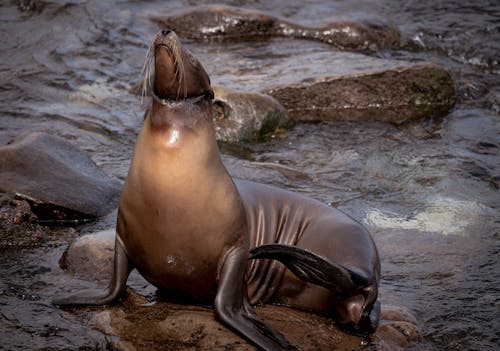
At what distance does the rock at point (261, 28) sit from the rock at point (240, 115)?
4115mm

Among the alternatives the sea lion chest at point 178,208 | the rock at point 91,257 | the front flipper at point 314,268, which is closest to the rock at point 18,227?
the rock at point 91,257

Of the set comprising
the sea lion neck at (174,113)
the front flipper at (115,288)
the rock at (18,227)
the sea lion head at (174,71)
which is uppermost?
the sea lion head at (174,71)

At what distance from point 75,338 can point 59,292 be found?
2.26ft

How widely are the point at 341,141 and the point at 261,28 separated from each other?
14.6 ft

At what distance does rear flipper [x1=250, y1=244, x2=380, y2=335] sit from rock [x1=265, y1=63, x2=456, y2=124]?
18.3 ft

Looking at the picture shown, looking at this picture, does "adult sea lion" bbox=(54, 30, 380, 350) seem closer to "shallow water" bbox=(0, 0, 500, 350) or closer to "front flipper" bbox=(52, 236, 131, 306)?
"front flipper" bbox=(52, 236, 131, 306)

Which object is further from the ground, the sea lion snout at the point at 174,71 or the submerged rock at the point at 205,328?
the sea lion snout at the point at 174,71

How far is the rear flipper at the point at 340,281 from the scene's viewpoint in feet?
14.0

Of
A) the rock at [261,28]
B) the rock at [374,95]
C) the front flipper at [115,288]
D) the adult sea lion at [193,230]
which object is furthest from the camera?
the rock at [261,28]

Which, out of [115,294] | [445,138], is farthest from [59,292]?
[445,138]

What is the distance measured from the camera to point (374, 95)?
34.5 ft

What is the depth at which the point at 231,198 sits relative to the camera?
441cm

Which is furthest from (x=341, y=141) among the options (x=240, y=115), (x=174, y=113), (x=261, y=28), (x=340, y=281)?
(x=174, y=113)

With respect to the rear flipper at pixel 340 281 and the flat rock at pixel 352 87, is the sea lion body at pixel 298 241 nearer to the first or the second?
the rear flipper at pixel 340 281
